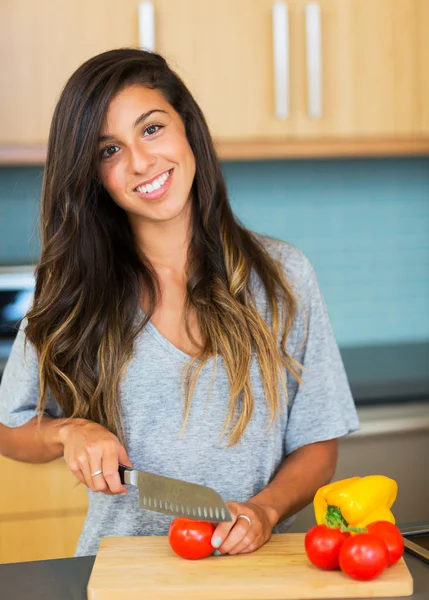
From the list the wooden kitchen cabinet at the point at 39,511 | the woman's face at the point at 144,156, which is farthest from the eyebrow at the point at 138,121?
the wooden kitchen cabinet at the point at 39,511

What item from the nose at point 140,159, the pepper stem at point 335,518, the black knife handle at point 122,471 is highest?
the nose at point 140,159

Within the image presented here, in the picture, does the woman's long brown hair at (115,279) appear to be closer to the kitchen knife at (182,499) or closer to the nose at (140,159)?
the nose at (140,159)

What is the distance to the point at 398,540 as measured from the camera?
107 cm

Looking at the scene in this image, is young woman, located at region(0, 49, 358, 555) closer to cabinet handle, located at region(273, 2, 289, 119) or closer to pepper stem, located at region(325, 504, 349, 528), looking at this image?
pepper stem, located at region(325, 504, 349, 528)

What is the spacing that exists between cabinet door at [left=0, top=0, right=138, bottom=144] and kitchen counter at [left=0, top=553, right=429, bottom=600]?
142 centimetres

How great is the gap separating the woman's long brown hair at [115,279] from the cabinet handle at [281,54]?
0.93 meters

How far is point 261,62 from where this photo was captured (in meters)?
2.34

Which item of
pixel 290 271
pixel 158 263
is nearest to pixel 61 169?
pixel 158 263

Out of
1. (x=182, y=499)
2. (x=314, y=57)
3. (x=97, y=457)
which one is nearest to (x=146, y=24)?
(x=314, y=57)

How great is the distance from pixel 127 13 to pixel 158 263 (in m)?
1.04

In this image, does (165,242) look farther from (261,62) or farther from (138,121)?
(261,62)

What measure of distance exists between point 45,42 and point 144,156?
3.57 ft

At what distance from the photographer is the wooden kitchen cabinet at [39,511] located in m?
2.18

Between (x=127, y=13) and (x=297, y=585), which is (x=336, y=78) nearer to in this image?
(x=127, y=13)
